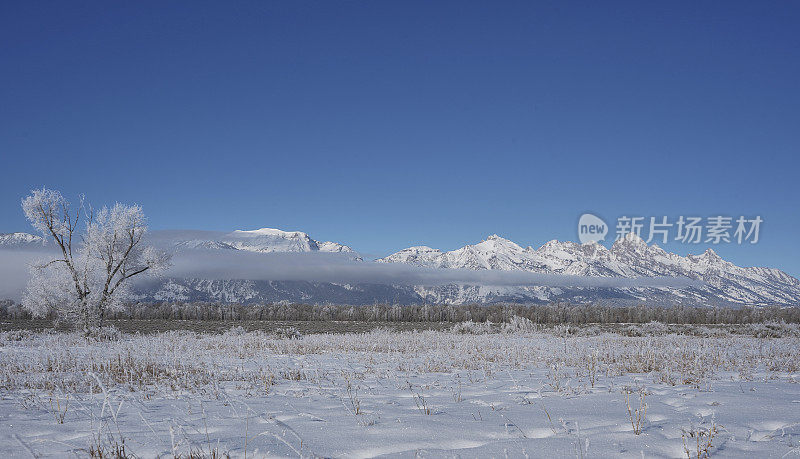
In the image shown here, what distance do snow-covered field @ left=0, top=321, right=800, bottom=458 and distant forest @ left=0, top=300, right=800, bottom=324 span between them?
307ft

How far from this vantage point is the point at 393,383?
930 cm

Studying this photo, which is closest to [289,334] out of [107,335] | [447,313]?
[107,335]

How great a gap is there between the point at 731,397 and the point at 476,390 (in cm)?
406

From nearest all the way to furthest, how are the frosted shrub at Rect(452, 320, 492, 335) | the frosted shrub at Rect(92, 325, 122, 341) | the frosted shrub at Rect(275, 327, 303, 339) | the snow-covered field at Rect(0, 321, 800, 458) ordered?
the snow-covered field at Rect(0, 321, 800, 458) < the frosted shrub at Rect(92, 325, 122, 341) < the frosted shrub at Rect(275, 327, 303, 339) < the frosted shrub at Rect(452, 320, 492, 335)

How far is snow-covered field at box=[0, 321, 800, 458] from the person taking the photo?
4309mm

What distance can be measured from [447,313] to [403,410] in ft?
370

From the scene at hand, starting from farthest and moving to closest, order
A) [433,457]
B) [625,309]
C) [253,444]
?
[625,309], [253,444], [433,457]

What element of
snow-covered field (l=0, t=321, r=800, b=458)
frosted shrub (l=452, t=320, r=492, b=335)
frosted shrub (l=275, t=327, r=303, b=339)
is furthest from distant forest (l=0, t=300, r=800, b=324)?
snow-covered field (l=0, t=321, r=800, b=458)

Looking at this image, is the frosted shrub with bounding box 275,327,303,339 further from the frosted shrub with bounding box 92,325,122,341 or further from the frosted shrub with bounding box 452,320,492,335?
the frosted shrub with bounding box 452,320,492,335

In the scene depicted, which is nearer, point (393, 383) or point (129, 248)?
point (393, 383)

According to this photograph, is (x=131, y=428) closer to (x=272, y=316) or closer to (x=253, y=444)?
(x=253, y=444)

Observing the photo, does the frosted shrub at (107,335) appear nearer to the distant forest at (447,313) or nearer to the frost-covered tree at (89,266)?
the frost-covered tree at (89,266)

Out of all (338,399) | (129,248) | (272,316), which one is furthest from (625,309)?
(338,399)

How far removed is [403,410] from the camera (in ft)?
20.8
